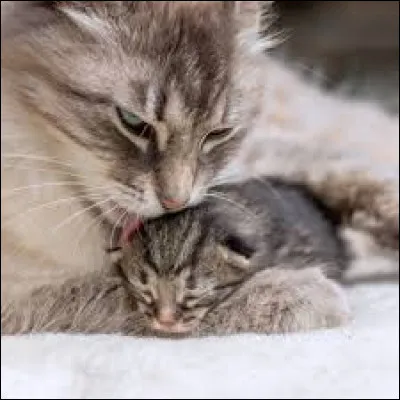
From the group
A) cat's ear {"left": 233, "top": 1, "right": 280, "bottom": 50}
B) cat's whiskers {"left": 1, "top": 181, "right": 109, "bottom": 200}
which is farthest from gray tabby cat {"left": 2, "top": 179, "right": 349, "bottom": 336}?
cat's ear {"left": 233, "top": 1, "right": 280, "bottom": 50}

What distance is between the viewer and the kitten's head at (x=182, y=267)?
1.21 metres

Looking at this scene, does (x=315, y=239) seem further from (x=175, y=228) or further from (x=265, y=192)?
(x=175, y=228)

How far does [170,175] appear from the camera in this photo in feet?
3.90

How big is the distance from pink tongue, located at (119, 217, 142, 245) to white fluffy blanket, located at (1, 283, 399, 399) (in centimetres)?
16

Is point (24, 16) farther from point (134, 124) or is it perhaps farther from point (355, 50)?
point (355, 50)

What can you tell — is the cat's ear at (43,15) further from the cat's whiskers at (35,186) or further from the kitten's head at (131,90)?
the cat's whiskers at (35,186)

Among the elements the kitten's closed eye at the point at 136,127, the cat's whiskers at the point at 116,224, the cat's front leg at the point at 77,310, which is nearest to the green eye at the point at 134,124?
the kitten's closed eye at the point at 136,127

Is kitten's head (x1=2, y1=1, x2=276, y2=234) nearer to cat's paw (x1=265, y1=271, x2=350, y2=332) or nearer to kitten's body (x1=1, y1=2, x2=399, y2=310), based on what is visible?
kitten's body (x1=1, y1=2, x2=399, y2=310)

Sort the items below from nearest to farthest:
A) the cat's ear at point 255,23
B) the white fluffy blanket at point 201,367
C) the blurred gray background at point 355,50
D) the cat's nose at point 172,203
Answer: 1. the white fluffy blanket at point 201,367
2. the cat's nose at point 172,203
3. the cat's ear at point 255,23
4. the blurred gray background at point 355,50

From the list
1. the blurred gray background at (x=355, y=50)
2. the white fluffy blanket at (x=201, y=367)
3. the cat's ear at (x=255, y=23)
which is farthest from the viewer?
the blurred gray background at (x=355, y=50)

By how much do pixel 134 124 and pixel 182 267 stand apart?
19 cm

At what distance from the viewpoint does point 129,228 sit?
1.27 metres

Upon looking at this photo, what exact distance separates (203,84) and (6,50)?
0.29 meters

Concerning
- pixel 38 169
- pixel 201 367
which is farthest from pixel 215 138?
pixel 201 367
